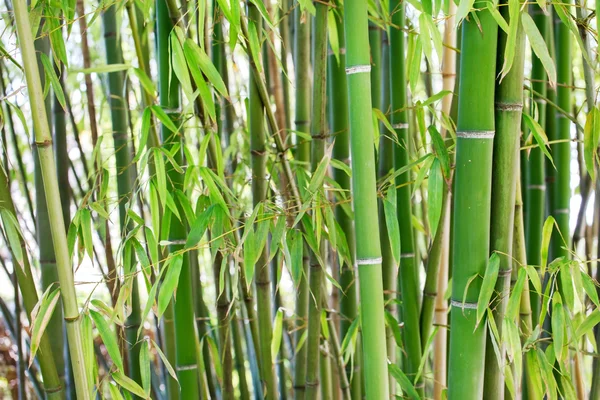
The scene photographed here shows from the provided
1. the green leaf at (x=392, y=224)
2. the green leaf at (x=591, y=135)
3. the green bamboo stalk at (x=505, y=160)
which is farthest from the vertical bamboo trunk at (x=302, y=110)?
the green leaf at (x=591, y=135)

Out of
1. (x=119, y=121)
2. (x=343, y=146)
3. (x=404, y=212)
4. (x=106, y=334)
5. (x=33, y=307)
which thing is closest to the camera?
(x=106, y=334)

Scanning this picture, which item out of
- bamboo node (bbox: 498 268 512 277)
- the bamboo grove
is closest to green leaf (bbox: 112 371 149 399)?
the bamboo grove

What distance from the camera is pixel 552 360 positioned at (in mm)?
872

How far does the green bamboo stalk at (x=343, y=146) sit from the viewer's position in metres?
1.13

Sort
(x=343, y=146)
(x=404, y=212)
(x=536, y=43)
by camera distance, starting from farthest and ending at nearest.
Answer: (x=343, y=146) < (x=404, y=212) < (x=536, y=43)

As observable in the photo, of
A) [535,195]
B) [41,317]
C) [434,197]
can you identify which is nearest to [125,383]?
[41,317]

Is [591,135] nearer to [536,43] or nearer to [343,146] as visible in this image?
[536,43]

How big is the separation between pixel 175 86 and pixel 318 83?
0.78 ft

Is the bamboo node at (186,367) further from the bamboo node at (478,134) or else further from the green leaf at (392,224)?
the bamboo node at (478,134)

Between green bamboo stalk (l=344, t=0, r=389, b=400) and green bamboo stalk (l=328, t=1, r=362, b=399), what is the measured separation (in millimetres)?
292

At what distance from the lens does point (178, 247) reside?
1.02 m

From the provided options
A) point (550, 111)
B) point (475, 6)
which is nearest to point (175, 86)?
point (475, 6)

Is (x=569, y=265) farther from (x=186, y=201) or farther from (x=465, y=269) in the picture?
(x=186, y=201)

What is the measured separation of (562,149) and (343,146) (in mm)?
431
